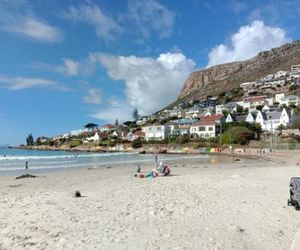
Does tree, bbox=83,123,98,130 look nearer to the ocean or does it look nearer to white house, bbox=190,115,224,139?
white house, bbox=190,115,224,139

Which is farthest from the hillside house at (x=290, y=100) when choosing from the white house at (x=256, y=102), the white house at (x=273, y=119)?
the white house at (x=273, y=119)

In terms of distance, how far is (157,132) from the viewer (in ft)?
408

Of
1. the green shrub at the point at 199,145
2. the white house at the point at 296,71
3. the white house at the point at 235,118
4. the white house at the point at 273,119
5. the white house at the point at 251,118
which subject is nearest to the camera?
the green shrub at the point at 199,145

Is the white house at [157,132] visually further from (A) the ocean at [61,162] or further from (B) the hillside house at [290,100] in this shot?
(A) the ocean at [61,162]

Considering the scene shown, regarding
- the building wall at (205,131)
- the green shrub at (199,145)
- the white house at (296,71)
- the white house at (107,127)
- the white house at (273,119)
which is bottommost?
the green shrub at (199,145)

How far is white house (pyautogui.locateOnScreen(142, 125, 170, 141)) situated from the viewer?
122175 millimetres

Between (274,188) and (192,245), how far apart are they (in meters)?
9.37

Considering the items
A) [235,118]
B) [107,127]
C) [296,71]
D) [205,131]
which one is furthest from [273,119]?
[107,127]

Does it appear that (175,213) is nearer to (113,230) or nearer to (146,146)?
(113,230)

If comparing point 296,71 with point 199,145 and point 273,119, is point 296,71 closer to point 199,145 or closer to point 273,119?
point 273,119

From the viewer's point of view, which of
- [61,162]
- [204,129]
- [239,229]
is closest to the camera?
[239,229]

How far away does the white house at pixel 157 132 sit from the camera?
401ft

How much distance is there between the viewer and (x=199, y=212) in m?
10.3

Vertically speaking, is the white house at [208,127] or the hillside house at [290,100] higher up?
the hillside house at [290,100]
